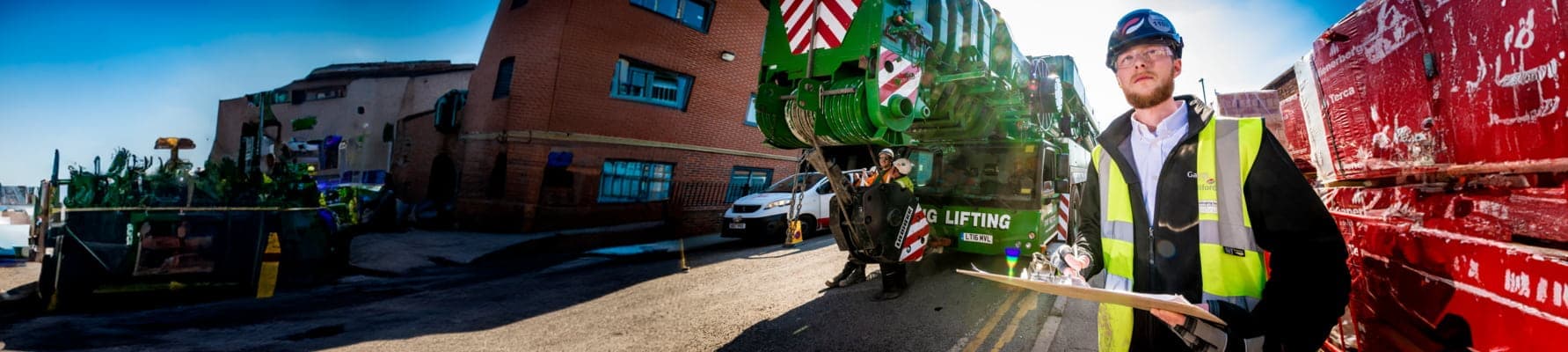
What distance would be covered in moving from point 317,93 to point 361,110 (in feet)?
14.2

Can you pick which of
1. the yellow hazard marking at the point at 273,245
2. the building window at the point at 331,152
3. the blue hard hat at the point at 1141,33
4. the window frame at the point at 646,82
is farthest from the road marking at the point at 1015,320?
the building window at the point at 331,152

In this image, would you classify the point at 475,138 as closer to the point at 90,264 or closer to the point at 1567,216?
the point at 90,264

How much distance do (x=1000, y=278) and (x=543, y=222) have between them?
12711mm

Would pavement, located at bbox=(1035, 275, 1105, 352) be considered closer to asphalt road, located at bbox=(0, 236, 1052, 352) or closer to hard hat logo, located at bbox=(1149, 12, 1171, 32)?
asphalt road, located at bbox=(0, 236, 1052, 352)

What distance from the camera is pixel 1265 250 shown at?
151 centimetres

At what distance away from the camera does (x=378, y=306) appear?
5.66 meters

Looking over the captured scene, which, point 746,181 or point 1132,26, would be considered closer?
point 1132,26

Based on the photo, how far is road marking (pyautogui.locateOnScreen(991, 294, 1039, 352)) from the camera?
13.9ft

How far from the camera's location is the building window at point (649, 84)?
13.6 meters

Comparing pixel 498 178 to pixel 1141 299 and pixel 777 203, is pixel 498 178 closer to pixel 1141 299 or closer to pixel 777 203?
pixel 777 203

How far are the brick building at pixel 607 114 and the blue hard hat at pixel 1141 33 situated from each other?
12.5m

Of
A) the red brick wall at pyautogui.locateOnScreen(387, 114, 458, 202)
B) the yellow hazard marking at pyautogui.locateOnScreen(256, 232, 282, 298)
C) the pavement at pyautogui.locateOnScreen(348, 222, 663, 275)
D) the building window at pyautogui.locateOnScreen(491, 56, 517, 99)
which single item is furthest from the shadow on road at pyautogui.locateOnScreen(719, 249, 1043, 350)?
the red brick wall at pyautogui.locateOnScreen(387, 114, 458, 202)

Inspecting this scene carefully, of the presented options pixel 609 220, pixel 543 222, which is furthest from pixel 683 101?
pixel 543 222

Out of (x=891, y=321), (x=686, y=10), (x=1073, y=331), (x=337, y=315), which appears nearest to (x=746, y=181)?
(x=686, y=10)
